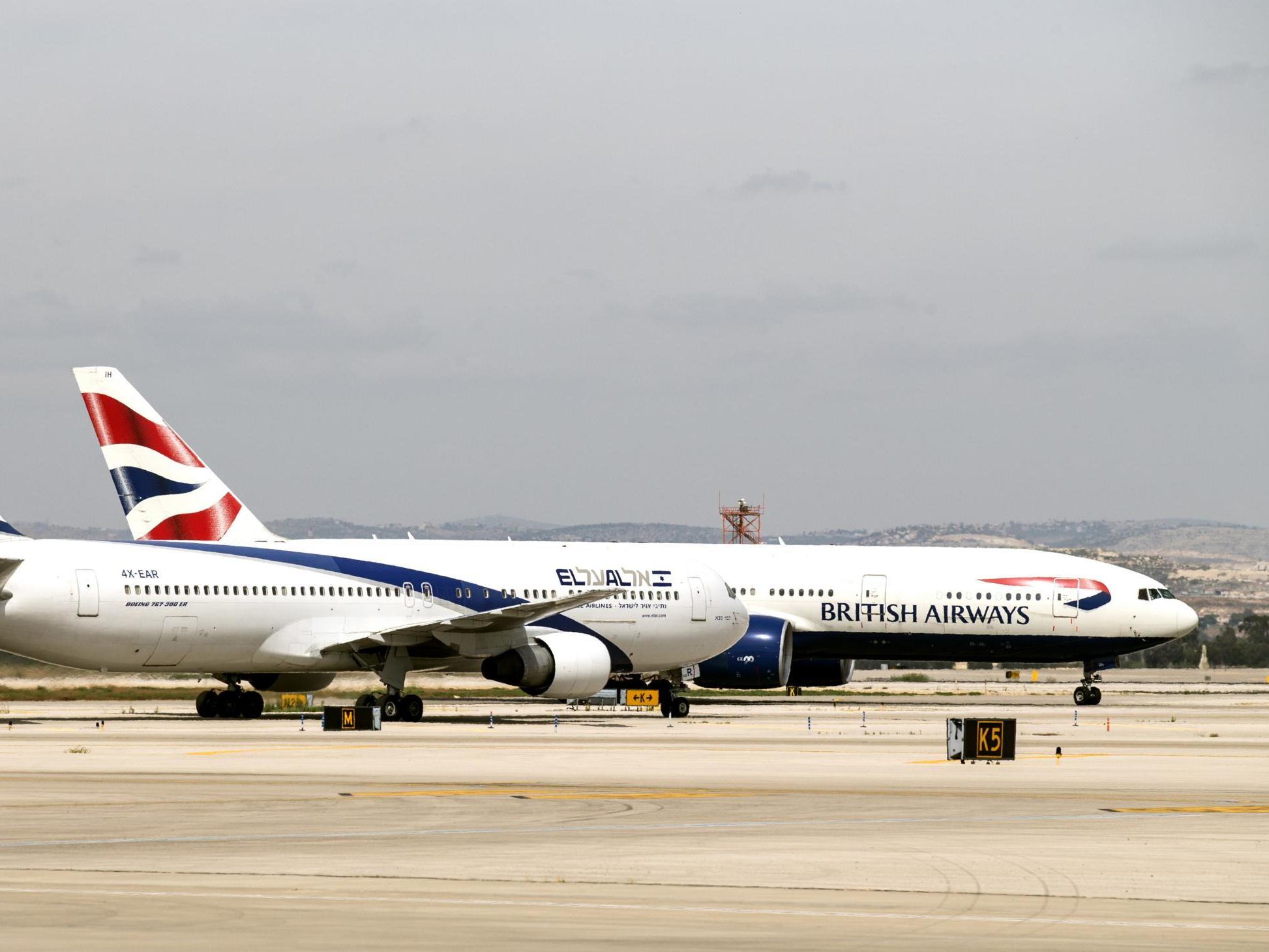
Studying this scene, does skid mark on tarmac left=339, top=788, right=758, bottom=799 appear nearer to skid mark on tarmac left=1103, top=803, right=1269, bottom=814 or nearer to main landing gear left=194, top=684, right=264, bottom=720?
skid mark on tarmac left=1103, top=803, right=1269, bottom=814

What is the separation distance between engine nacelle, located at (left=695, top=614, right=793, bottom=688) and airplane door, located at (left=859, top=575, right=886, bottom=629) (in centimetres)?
516

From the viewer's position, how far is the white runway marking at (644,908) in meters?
14.0

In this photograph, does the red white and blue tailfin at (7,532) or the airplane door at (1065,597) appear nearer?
the red white and blue tailfin at (7,532)

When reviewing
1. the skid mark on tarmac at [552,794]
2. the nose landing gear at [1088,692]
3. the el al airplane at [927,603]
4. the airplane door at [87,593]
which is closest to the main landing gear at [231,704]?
the airplane door at [87,593]

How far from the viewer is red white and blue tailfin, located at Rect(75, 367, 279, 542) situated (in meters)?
59.0

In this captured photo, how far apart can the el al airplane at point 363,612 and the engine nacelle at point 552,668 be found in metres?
0.04

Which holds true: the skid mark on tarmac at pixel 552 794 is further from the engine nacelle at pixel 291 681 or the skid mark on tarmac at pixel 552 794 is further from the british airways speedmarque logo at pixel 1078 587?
the british airways speedmarque logo at pixel 1078 587

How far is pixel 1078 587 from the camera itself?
6019 cm

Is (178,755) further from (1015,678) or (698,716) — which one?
(1015,678)

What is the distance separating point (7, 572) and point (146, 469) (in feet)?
61.8

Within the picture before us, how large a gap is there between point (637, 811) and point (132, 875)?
7.61 metres

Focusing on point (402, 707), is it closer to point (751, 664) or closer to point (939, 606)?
point (751, 664)

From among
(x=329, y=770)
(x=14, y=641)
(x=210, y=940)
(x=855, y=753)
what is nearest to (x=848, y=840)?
(x=210, y=940)

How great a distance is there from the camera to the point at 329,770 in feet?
95.2
